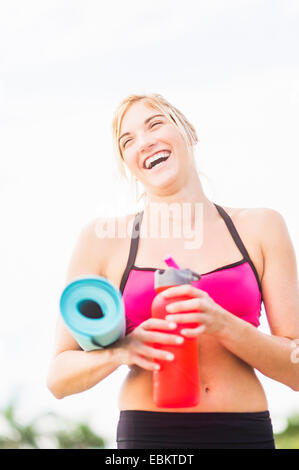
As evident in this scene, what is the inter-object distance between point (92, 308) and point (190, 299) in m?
0.20

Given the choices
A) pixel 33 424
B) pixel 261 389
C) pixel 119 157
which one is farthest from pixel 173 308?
pixel 33 424

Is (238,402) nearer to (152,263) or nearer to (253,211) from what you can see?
(152,263)

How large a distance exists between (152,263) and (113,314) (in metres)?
0.31

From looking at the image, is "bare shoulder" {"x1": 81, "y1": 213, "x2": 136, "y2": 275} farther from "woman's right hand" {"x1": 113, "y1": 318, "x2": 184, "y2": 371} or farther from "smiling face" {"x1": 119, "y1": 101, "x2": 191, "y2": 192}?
"woman's right hand" {"x1": 113, "y1": 318, "x2": 184, "y2": 371}

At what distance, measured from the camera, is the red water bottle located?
1.11m

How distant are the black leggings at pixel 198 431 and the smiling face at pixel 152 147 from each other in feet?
1.94

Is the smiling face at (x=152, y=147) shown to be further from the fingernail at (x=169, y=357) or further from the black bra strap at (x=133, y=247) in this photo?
the fingernail at (x=169, y=357)

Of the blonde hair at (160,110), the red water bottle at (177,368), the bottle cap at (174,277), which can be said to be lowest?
the red water bottle at (177,368)

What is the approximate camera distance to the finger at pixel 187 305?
106 cm

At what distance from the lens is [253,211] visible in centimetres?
146

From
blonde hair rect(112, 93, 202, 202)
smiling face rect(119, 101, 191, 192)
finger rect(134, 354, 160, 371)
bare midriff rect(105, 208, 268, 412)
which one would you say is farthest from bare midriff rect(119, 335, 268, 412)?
blonde hair rect(112, 93, 202, 202)

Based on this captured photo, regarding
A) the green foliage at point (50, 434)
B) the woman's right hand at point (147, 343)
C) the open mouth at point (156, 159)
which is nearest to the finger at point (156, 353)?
the woman's right hand at point (147, 343)

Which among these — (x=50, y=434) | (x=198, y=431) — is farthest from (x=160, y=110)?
(x=50, y=434)

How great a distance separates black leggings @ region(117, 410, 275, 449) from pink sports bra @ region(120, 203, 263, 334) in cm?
21
